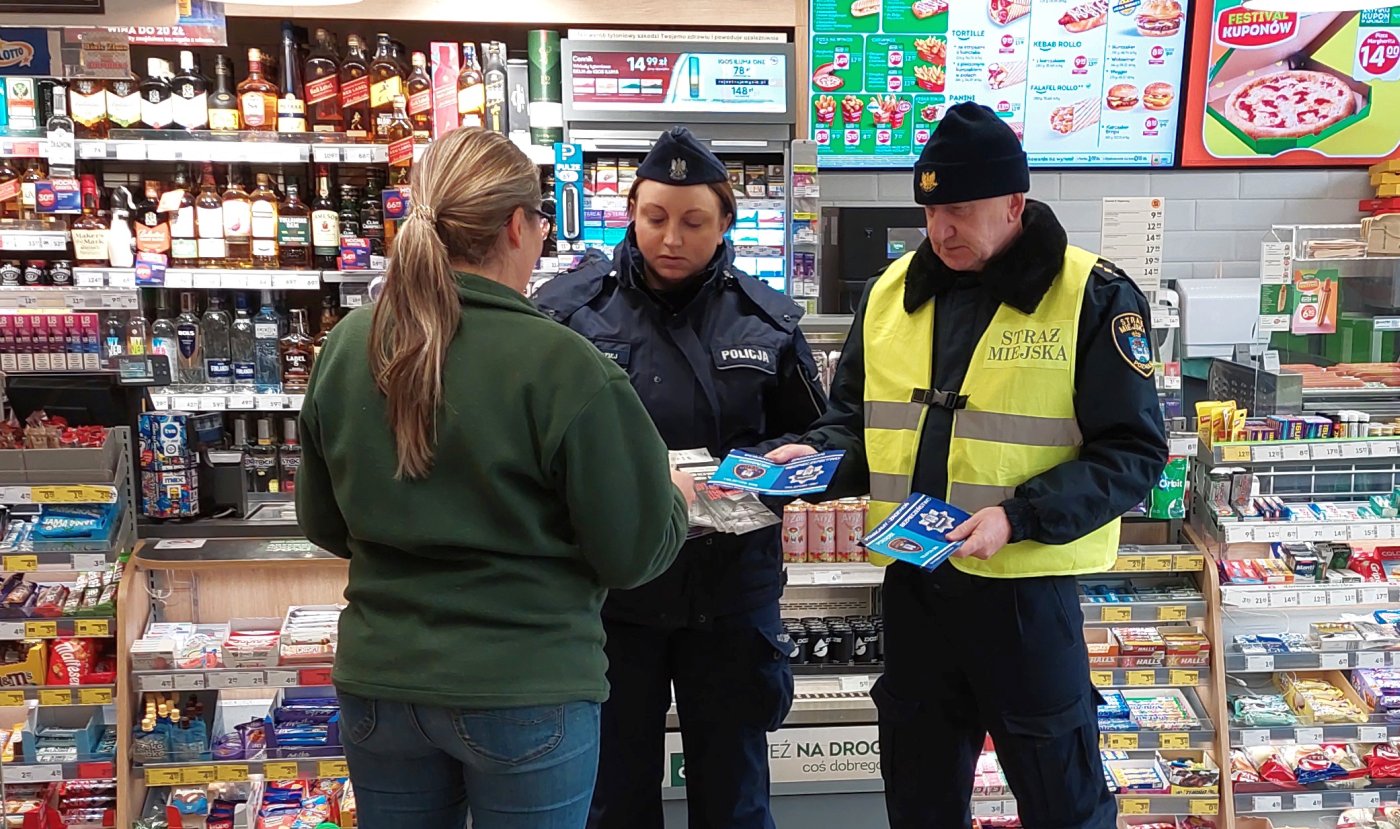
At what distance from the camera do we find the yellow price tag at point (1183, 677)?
319 centimetres

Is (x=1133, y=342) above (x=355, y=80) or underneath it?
underneath

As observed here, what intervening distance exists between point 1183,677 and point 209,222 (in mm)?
3484

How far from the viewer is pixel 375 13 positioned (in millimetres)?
3896

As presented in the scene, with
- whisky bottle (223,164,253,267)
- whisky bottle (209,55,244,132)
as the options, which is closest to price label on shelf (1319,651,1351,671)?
whisky bottle (223,164,253,267)

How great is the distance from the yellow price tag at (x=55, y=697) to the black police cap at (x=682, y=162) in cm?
244

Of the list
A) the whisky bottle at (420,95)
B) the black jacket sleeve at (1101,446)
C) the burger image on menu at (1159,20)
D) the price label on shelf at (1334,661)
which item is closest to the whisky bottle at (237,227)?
the whisky bottle at (420,95)

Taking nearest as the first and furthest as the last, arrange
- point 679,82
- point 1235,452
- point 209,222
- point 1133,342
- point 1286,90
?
point 1133,342, point 1235,452, point 209,222, point 679,82, point 1286,90

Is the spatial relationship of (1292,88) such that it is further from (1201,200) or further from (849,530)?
(849,530)

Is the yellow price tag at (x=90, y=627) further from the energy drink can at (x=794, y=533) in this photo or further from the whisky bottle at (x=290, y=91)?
the energy drink can at (x=794, y=533)

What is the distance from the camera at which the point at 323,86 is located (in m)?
3.86

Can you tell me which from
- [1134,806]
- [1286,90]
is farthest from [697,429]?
[1286,90]

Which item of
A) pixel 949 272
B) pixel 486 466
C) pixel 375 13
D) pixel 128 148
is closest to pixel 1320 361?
pixel 949 272

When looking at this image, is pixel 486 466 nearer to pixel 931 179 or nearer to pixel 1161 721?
pixel 931 179

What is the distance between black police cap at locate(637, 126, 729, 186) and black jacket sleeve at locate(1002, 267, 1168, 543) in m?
0.81
